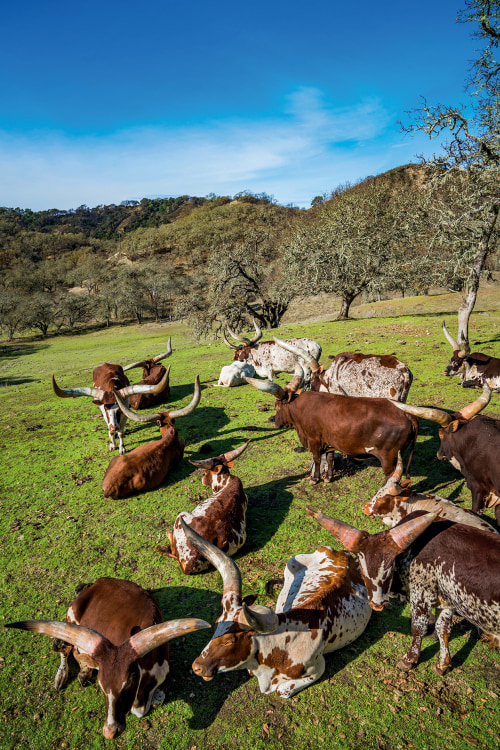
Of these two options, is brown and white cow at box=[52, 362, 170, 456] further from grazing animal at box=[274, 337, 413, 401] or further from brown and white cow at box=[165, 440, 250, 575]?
brown and white cow at box=[165, 440, 250, 575]

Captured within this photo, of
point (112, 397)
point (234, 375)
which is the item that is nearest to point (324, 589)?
point (112, 397)

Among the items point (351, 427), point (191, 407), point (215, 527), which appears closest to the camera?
point (215, 527)

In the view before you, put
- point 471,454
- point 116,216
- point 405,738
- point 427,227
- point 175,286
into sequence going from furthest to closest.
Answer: point 116,216 → point 175,286 → point 427,227 → point 471,454 → point 405,738

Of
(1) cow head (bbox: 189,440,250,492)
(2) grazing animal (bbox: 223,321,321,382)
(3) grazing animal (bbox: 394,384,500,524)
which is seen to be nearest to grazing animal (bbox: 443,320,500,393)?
(2) grazing animal (bbox: 223,321,321,382)

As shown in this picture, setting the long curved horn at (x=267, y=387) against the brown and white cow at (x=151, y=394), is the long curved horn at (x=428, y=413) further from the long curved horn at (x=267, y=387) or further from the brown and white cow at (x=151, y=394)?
the brown and white cow at (x=151, y=394)

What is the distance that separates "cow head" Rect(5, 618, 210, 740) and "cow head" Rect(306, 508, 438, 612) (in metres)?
1.89

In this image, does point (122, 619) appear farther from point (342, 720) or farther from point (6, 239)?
point (6, 239)

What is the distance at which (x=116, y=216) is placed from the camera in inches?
5876

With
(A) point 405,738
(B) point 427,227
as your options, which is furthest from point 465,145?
(A) point 405,738

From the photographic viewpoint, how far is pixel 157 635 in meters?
3.57

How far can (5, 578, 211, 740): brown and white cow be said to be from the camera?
354cm

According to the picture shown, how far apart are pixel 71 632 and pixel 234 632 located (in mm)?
1413

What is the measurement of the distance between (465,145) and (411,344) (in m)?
6.69

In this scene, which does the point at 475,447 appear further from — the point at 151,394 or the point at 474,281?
the point at 474,281
